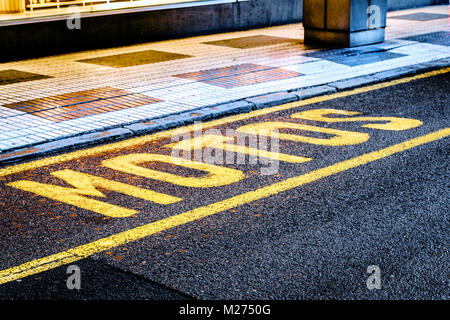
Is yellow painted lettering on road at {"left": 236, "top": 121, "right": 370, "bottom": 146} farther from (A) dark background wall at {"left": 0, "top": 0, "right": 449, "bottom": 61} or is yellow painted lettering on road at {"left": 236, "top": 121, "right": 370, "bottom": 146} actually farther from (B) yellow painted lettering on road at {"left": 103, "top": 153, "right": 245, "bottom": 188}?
(A) dark background wall at {"left": 0, "top": 0, "right": 449, "bottom": 61}

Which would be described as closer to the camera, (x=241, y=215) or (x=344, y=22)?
(x=241, y=215)

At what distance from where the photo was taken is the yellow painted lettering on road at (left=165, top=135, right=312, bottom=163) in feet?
22.4

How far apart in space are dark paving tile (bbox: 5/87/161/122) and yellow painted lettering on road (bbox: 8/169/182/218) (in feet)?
6.91

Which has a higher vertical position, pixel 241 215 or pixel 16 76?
pixel 16 76

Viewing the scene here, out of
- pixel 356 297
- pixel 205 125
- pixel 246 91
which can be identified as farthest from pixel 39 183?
pixel 246 91

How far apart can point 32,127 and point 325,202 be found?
149 inches

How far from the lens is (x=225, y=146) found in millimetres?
7242

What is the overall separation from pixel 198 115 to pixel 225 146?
1259 millimetres

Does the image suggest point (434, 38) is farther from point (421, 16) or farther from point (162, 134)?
point (162, 134)

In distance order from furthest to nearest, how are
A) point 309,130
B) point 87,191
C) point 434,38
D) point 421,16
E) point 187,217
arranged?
point 421,16 → point 434,38 → point 309,130 → point 87,191 → point 187,217

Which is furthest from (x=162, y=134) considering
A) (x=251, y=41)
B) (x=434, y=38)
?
(x=434, y=38)

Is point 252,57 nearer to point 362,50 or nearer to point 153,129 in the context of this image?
point 362,50

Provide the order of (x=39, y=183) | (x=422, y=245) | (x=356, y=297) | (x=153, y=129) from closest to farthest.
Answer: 1. (x=356, y=297)
2. (x=422, y=245)
3. (x=39, y=183)
4. (x=153, y=129)

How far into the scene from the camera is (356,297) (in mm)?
4168
